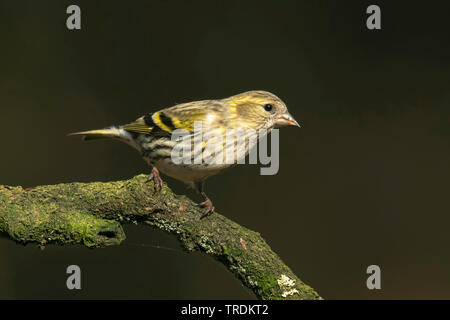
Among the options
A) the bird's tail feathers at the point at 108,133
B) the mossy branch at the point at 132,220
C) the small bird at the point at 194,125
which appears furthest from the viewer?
the bird's tail feathers at the point at 108,133

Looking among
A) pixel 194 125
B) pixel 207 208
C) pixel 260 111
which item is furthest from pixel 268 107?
pixel 207 208

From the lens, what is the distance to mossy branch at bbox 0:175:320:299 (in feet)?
5.59

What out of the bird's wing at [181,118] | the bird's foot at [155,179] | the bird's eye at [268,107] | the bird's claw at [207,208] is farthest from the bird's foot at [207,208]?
the bird's eye at [268,107]

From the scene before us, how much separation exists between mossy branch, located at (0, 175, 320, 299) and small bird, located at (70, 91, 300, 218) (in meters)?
0.34

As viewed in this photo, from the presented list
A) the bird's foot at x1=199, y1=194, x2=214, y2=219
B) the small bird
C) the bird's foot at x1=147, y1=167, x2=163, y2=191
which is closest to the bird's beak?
the small bird

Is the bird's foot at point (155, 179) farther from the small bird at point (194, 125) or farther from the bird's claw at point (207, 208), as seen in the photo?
the small bird at point (194, 125)

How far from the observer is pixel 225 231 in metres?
1.88

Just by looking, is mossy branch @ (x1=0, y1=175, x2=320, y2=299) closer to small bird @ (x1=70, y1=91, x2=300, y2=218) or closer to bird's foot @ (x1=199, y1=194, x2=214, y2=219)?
bird's foot @ (x1=199, y1=194, x2=214, y2=219)

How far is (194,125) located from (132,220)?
60cm

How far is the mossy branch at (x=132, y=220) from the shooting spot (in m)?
1.70

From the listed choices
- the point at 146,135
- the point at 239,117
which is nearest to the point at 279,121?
the point at 239,117

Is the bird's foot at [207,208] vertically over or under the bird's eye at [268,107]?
under

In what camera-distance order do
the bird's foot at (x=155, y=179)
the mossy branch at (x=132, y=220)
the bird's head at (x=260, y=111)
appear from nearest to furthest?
the mossy branch at (x=132, y=220) → the bird's foot at (x=155, y=179) → the bird's head at (x=260, y=111)

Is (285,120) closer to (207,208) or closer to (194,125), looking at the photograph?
(194,125)
